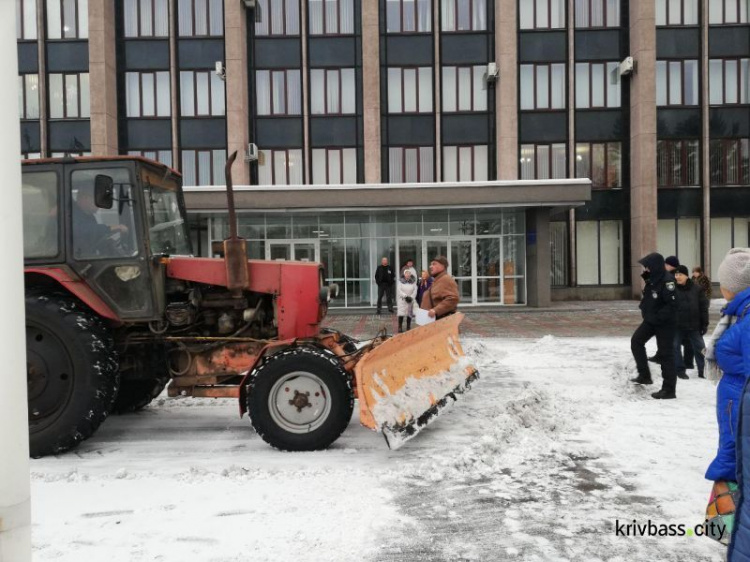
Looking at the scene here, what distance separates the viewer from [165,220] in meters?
5.67

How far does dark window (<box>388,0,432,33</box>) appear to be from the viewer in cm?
2423

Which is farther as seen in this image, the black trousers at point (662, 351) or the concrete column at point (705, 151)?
the concrete column at point (705, 151)

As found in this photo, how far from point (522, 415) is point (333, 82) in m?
21.2

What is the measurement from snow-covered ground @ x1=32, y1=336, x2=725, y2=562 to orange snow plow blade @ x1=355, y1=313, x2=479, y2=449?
0.34 m

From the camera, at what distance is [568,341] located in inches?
479

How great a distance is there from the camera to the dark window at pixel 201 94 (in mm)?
24328

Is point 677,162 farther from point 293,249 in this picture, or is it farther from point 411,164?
point 293,249

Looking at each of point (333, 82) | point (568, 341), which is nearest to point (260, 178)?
point (333, 82)

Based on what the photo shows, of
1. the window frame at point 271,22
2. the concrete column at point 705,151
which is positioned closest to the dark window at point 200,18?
the window frame at point 271,22

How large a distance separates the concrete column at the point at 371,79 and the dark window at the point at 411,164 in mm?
885

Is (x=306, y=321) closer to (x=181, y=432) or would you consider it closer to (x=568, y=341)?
(x=181, y=432)

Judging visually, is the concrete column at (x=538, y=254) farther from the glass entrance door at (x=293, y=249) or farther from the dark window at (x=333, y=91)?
the dark window at (x=333, y=91)

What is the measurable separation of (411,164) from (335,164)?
321 centimetres

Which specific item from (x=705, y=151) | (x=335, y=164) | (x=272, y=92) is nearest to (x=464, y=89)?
(x=335, y=164)
